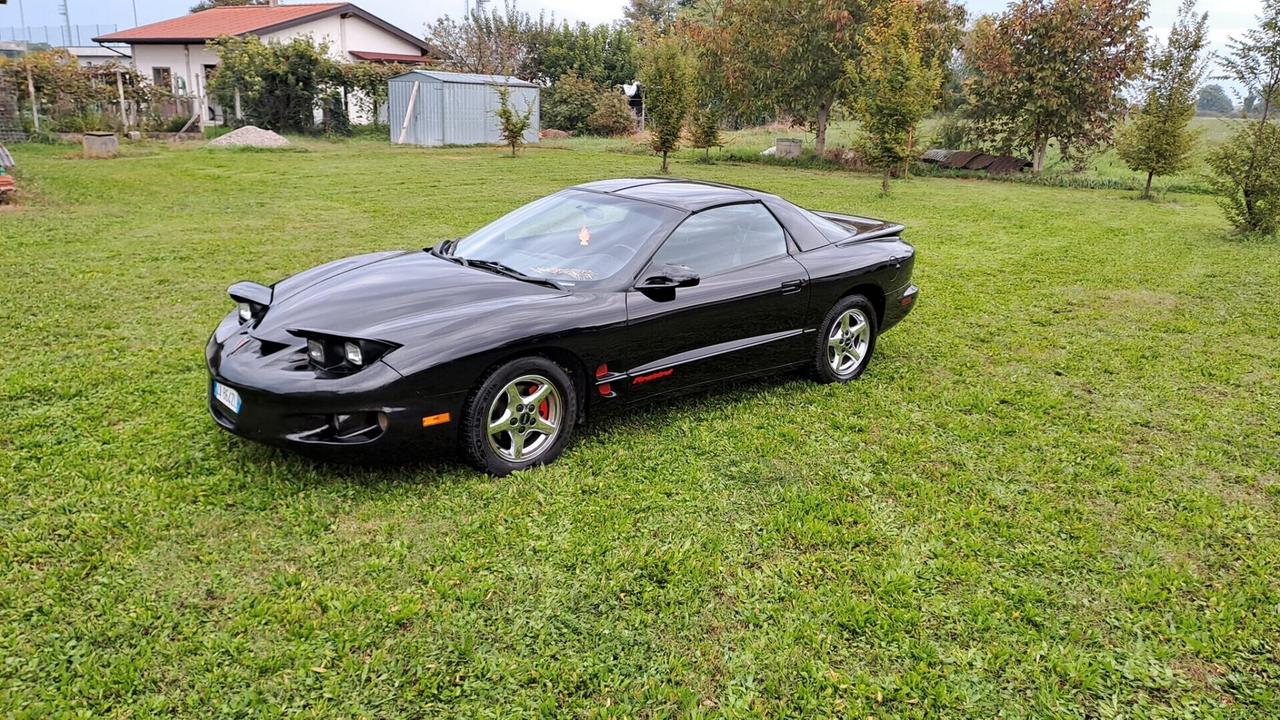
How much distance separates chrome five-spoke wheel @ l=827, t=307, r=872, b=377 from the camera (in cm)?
558

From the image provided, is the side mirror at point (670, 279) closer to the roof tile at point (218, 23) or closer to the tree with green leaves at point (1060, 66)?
the tree with green leaves at point (1060, 66)

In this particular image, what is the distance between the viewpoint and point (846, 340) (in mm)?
5672

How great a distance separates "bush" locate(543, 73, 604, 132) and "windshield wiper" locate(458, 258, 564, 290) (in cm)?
2963

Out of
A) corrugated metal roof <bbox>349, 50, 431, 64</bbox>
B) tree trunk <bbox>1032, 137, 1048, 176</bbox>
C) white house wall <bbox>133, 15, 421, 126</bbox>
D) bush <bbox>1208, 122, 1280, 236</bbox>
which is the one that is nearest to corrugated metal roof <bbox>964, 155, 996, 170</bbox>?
tree trunk <bbox>1032, 137, 1048, 176</bbox>

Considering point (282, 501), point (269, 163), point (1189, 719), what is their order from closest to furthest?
point (1189, 719) < point (282, 501) < point (269, 163)

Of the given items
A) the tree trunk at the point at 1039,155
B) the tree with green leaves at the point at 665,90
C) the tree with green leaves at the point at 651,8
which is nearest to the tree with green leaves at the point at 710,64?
the tree with green leaves at the point at 665,90

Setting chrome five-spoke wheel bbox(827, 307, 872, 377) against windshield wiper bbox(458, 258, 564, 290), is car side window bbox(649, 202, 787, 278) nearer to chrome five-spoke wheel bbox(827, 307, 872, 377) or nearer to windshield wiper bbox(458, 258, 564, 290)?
windshield wiper bbox(458, 258, 564, 290)

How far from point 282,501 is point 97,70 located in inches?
1047

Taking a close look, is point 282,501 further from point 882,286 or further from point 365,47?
point 365,47

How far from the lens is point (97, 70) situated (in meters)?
24.5

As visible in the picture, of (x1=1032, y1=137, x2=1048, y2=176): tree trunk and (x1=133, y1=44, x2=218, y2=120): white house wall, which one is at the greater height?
(x1=133, y1=44, x2=218, y2=120): white house wall

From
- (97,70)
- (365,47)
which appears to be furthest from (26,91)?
(365,47)

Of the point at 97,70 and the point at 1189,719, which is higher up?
the point at 97,70

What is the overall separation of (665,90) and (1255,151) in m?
12.3
